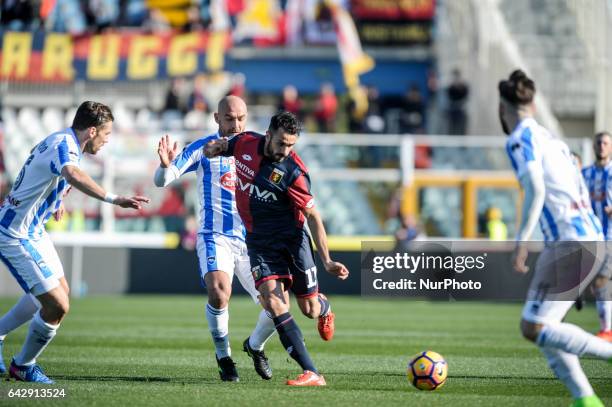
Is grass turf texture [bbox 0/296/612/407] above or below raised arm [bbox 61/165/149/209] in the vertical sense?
below

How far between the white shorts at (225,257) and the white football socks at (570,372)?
3090 mm

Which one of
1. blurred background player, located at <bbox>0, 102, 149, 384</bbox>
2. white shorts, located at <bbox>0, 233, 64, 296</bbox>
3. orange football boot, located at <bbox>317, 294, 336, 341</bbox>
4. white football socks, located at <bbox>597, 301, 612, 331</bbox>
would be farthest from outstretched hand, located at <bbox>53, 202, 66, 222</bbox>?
white football socks, located at <bbox>597, 301, 612, 331</bbox>

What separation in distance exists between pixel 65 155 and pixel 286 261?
2.00m

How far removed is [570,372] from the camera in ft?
24.6

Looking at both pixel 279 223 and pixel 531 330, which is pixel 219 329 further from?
pixel 531 330

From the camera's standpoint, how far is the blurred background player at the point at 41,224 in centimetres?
909

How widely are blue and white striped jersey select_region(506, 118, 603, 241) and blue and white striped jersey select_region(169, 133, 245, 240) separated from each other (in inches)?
127

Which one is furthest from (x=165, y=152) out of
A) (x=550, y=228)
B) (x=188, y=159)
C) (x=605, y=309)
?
(x=605, y=309)

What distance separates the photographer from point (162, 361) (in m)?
11.4

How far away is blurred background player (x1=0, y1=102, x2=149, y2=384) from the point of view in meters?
9.09

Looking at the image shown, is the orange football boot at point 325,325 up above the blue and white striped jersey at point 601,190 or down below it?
below

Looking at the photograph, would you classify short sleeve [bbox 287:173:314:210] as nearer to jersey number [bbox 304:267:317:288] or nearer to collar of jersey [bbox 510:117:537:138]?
jersey number [bbox 304:267:317:288]

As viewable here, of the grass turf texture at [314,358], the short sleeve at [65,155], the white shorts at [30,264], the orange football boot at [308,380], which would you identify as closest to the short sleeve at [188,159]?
the short sleeve at [65,155]

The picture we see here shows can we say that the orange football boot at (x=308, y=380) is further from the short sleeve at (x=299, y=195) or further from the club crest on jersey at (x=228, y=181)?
the club crest on jersey at (x=228, y=181)
